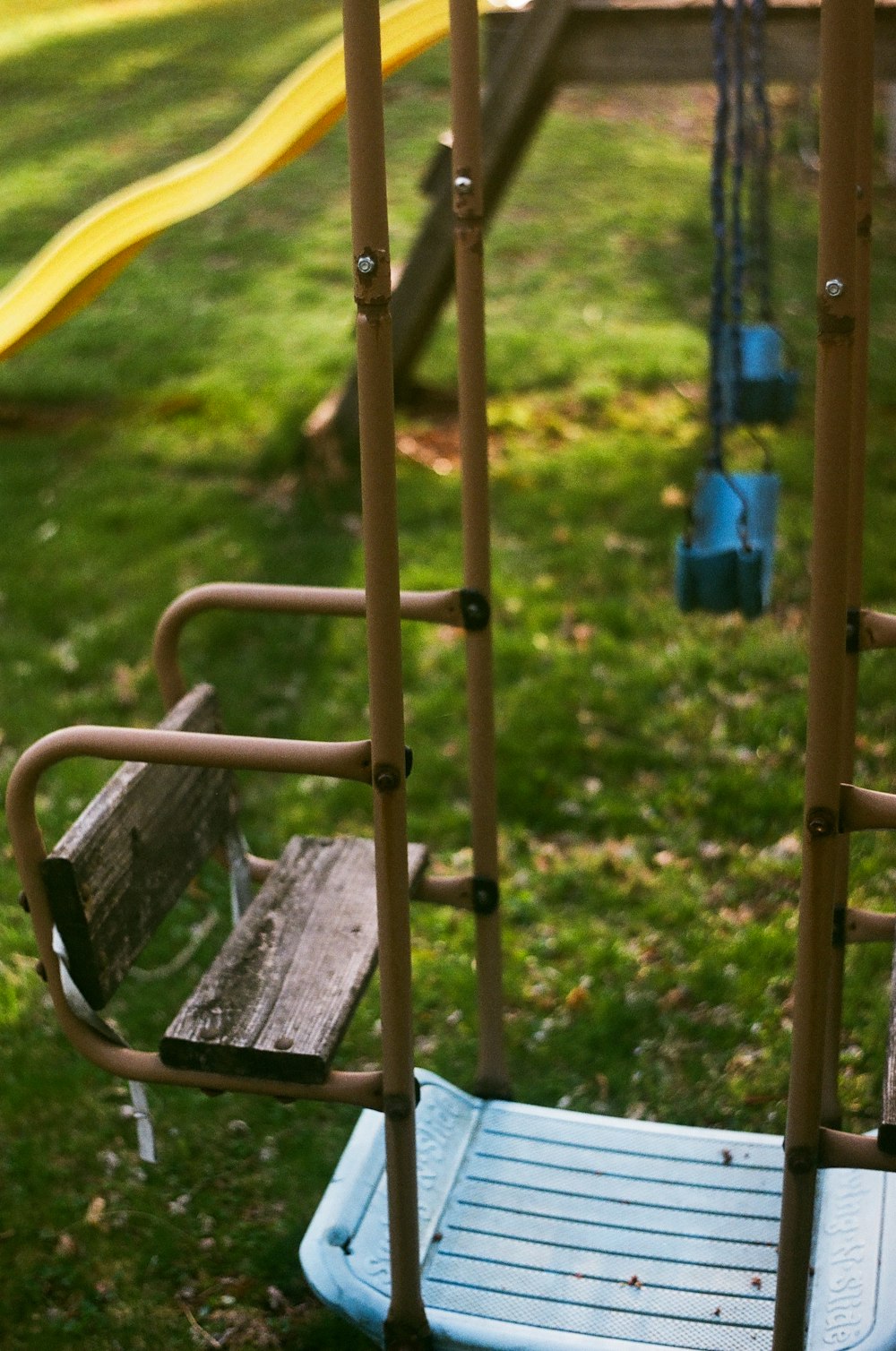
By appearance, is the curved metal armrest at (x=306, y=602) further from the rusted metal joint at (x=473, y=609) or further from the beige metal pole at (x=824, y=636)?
the beige metal pole at (x=824, y=636)

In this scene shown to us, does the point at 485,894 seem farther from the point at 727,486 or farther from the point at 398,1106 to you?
the point at 727,486

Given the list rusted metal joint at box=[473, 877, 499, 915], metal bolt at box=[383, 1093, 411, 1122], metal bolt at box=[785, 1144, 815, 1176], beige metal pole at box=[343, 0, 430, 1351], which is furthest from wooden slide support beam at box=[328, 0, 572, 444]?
metal bolt at box=[785, 1144, 815, 1176]

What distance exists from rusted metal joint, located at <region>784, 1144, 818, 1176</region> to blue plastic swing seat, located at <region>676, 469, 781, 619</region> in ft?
4.94

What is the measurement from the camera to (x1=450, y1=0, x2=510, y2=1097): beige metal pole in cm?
239

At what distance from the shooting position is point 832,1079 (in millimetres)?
2893

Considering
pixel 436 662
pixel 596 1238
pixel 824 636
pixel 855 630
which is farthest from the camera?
pixel 436 662

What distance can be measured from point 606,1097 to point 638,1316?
2.51 feet

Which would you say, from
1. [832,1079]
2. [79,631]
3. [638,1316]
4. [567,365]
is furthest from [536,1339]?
[567,365]

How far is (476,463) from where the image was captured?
8.37 ft

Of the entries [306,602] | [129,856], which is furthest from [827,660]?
[129,856]

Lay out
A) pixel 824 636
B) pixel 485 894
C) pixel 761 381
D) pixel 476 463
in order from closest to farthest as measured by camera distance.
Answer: pixel 824 636
pixel 476 463
pixel 485 894
pixel 761 381

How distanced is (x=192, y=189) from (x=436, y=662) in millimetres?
2164

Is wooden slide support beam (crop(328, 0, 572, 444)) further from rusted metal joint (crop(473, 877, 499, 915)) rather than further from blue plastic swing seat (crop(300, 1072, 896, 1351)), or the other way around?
blue plastic swing seat (crop(300, 1072, 896, 1351))

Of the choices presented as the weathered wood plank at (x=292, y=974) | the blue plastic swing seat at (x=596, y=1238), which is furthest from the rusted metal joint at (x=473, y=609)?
the blue plastic swing seat at (x=596, y=1238)
